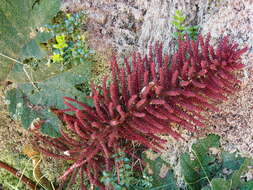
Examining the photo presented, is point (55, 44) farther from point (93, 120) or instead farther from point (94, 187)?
point (94, 187)

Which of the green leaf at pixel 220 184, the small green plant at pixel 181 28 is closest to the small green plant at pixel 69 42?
the small green plant at pixel 181 28

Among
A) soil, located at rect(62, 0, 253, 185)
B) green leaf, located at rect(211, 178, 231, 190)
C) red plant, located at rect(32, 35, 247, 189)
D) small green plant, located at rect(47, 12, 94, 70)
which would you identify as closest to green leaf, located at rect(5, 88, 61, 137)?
red plant, located at rect(32, 35, 247, 189)

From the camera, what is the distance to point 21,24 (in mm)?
1836

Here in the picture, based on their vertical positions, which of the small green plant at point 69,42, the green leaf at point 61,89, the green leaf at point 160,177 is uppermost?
the small green plant at point 69,42

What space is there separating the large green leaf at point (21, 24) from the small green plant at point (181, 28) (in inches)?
26.0

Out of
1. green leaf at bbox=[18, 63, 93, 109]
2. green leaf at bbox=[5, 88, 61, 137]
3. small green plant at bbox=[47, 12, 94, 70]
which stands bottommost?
green leaf at bbox=[5, 88, 61, 137]

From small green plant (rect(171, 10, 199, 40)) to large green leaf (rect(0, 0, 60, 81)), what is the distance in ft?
2.17

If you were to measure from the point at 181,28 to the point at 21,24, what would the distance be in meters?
0.88

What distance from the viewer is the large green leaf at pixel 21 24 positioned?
180cm

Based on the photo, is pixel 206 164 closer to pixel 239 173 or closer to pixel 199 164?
pixel 199 164

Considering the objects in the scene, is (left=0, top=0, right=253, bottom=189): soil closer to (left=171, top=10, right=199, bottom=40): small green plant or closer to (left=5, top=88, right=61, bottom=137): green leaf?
(left=171, top=10, right=199, bottom=40): small green plant

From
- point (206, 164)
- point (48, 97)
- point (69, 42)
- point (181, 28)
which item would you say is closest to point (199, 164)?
point (206, 164)

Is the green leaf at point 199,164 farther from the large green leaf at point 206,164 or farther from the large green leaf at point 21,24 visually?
the large green leaf at point 21,24

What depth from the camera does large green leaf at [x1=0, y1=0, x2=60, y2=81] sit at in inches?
70.9
